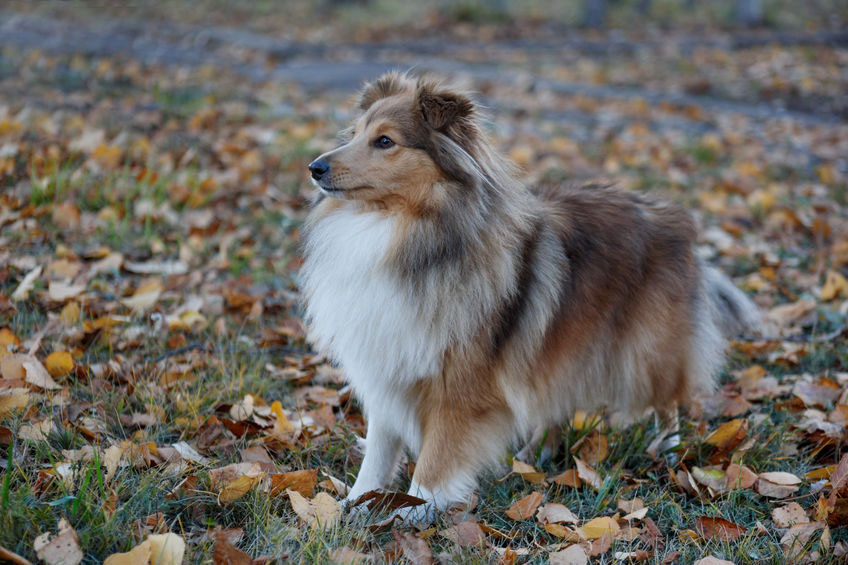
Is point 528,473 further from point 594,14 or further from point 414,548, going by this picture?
point 594,14

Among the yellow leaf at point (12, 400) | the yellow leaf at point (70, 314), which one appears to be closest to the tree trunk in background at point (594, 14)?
the yellow leaf at point (70, 314)

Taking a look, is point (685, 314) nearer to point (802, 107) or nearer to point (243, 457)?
point (243, 457)

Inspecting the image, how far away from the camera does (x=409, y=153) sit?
9.86ft

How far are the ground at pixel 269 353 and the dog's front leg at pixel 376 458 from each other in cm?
11

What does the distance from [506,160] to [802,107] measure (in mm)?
9232

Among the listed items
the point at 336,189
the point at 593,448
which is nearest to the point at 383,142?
the point at 336,189

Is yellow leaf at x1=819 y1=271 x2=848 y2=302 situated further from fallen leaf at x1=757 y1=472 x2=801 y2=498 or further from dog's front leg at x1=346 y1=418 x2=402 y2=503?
dog's front leg at x1=346 y1=418 x2=402 y2=503

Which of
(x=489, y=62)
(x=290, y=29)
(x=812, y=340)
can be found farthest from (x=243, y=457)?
(x=290, y=29)

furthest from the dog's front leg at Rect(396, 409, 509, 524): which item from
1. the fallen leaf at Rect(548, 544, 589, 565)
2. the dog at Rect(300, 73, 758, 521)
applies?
the fallen leaf at Rect(548, 544, 589, 565)

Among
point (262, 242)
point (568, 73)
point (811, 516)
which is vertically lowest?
point (811, 516)

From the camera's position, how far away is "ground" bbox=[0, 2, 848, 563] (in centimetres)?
264

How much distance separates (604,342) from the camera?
3.36 meters

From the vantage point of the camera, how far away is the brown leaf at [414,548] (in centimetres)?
251

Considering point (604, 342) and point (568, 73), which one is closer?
point (604, 342)
